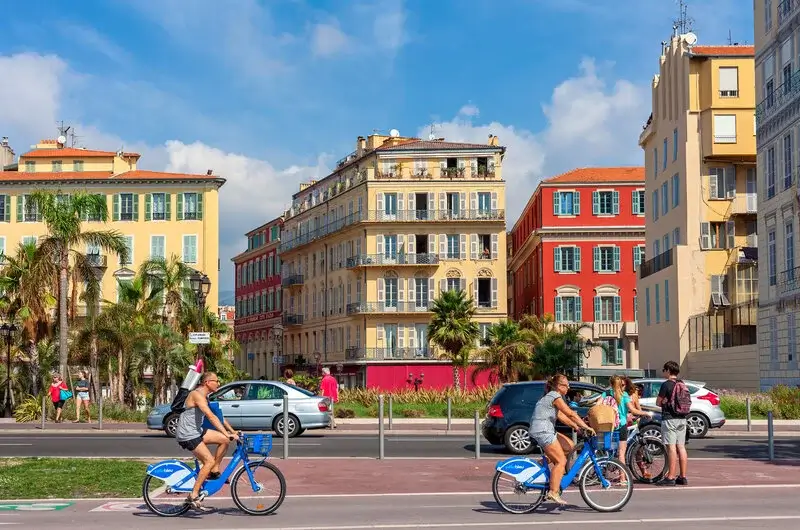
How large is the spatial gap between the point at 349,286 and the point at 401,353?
24.5 ft

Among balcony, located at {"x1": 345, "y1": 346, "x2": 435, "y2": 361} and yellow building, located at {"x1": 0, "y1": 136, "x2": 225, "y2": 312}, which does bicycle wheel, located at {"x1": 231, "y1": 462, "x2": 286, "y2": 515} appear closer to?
yellow building, located at {"x1": 0, "y1": 136, "x2": 225, "y2": 312}

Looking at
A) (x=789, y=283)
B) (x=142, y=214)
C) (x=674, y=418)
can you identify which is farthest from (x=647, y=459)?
(x=142, y=214)

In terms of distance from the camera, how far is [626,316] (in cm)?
8400

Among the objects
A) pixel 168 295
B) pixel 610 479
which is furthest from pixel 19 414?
pixel 610 479

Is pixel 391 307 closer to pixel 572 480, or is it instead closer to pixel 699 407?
pixel 699 407

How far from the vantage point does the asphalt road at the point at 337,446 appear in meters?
23.1

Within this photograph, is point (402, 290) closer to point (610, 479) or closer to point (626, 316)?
point (626, 316)

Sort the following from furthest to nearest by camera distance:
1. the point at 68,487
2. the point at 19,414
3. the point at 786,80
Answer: the point at 786,80
the point at 19,414
the point at 68,487

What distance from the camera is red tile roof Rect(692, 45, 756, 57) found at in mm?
56228

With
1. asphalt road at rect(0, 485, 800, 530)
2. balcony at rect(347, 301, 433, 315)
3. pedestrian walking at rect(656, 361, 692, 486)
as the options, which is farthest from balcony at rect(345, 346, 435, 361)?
asphalt road at rect(0, 485, 800, 530)

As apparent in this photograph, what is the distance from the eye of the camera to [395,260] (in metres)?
85.9

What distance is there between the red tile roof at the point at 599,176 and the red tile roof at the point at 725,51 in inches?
1047

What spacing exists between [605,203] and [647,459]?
230 ft

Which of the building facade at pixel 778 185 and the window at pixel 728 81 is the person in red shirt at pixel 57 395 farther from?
the window at pixel 728 81
